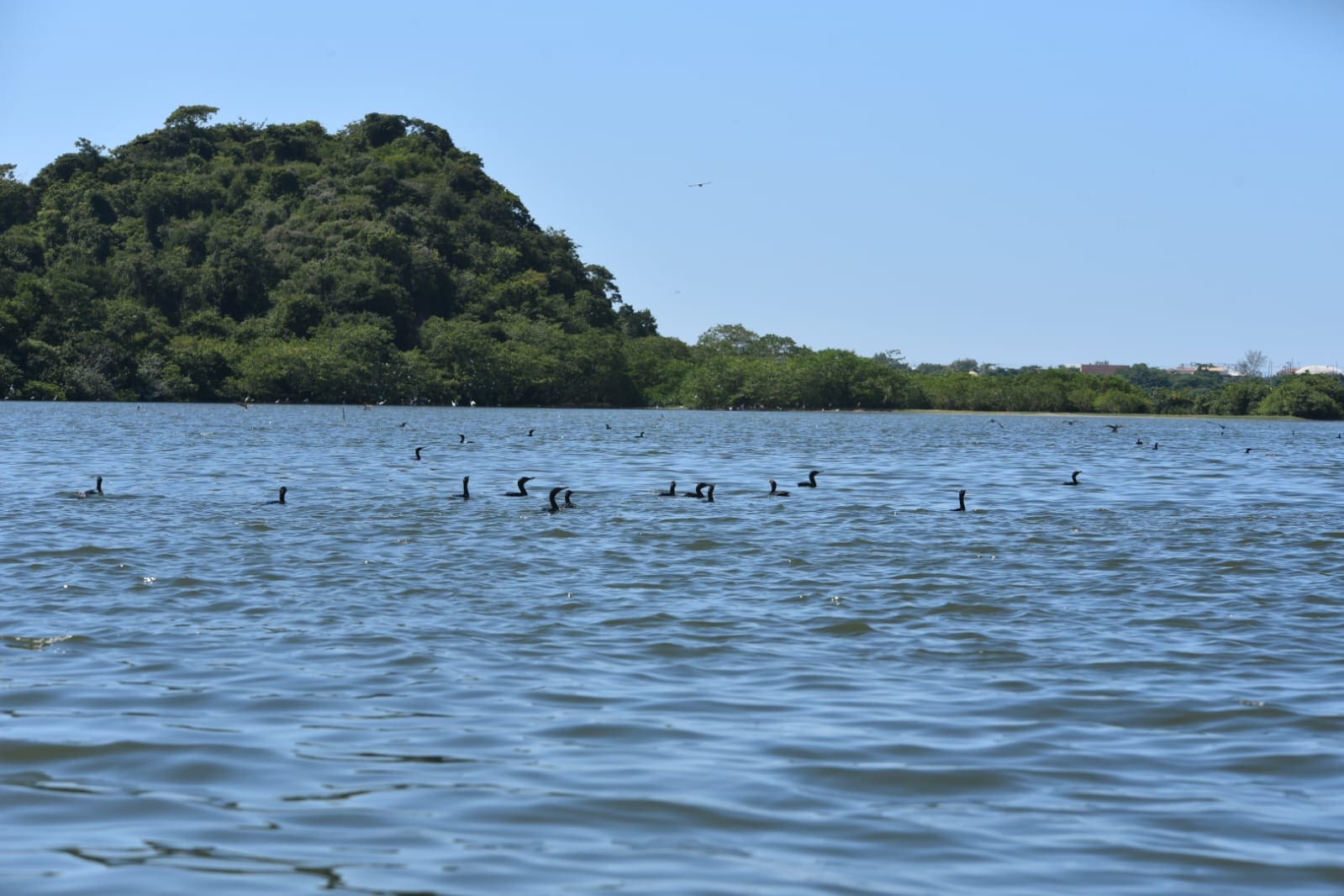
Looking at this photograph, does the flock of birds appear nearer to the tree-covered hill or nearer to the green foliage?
the tree-covered hill

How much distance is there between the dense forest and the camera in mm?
118562

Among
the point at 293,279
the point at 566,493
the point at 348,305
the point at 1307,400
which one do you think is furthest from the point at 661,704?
the point at 1307,400

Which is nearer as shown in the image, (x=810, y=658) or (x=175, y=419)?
(x=810, y=658)

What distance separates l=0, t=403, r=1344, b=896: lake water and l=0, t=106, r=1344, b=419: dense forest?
321 feet

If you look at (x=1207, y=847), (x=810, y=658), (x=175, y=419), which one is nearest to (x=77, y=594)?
(x=810, y=658)

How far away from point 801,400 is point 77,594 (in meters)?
139

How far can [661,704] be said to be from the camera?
10.8 meters

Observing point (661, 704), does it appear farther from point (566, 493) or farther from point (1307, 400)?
point (1307, 400)

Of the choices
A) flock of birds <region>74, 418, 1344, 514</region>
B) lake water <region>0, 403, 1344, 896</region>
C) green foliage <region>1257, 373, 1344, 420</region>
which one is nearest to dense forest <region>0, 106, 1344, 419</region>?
green foliage <region>1257, 373, 1344, 420</region>

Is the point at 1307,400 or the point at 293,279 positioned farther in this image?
the point at 1307,400

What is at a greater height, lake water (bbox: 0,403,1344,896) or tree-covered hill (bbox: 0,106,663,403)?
tree-covered hill (bbox: 0,106,663,403)

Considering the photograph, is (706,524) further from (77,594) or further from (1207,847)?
(1207,847)

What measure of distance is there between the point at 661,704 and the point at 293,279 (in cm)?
13572

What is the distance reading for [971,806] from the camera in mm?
8438
